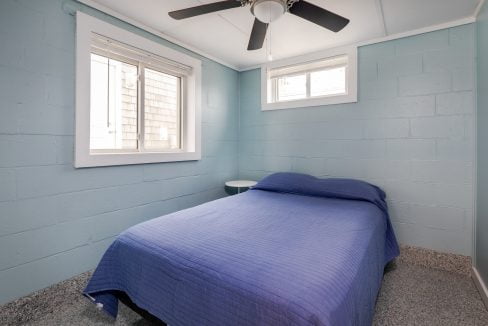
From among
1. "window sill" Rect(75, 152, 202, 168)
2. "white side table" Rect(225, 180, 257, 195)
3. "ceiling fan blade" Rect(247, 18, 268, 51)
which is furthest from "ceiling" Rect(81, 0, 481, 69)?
"white side table" Rect(225, 180, 257, 195)

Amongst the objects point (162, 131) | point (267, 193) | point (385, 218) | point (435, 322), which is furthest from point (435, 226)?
point (162, 131)

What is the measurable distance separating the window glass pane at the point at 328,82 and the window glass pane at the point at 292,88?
107mm

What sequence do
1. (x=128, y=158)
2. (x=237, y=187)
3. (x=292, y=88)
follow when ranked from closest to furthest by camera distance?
(x=128, y=158)
(x=237, y=187)
(x=292, y=88)

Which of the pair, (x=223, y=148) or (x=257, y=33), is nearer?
(x=257, y=33)

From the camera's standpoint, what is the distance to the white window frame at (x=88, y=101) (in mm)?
1922

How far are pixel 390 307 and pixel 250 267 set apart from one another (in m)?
1.34

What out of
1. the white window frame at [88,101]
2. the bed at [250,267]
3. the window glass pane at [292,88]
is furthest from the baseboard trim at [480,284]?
the white window frame at [88,101]

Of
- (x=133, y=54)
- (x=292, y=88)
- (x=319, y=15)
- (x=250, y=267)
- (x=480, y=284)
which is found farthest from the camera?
(x=292, y=88)

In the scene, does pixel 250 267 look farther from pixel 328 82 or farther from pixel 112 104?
pixel 328 82

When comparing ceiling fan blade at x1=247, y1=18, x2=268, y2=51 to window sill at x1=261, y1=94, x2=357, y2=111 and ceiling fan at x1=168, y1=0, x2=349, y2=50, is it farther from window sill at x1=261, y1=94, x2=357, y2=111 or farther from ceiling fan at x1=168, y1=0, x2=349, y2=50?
window sill at x1=261, y1=94, x2=357, y2=111

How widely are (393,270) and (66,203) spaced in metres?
2.83

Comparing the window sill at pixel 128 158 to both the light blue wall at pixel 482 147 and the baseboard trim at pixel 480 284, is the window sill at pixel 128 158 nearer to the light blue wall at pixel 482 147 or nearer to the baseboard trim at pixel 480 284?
the light blue wall at pixel 482 147

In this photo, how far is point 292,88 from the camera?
331 cm

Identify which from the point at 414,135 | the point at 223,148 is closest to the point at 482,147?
the point at 414,135
